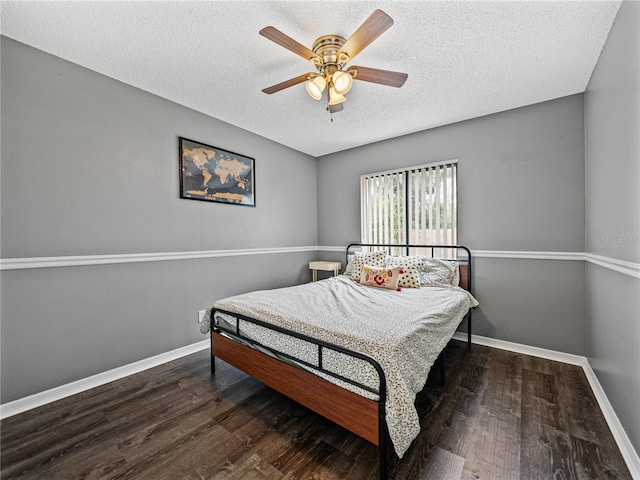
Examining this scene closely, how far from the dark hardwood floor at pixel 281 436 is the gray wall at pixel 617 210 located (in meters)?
0.35

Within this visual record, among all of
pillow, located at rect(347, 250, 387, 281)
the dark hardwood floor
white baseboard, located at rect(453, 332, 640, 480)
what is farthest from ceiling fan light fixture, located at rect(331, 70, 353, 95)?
white baseboard, located at rect(453, 332, 640, 480)

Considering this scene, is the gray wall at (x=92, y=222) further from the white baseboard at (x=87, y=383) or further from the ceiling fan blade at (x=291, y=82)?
the ceiling fan blade at (x=291, y=82)

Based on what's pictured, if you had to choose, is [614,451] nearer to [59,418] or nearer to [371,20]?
[371,20]

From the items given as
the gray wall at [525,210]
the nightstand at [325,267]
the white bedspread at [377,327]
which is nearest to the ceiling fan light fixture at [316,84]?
the white bedspread at [377,327]

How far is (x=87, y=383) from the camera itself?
2.21m

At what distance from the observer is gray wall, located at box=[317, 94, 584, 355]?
259 centimetres

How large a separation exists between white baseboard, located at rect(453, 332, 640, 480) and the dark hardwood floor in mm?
55

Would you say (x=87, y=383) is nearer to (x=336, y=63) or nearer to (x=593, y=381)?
(x=336, y=63)

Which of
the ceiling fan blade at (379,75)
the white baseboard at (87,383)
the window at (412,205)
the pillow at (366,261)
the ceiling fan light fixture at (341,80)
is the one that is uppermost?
the ceiling fan blade at (379,75)

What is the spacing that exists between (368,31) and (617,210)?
189 cm

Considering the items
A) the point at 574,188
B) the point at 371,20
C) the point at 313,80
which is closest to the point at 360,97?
the point at 313,80

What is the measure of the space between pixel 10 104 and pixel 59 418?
221cm

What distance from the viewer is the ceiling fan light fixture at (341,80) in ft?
5.87

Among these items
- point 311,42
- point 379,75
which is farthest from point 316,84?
point 379,75
